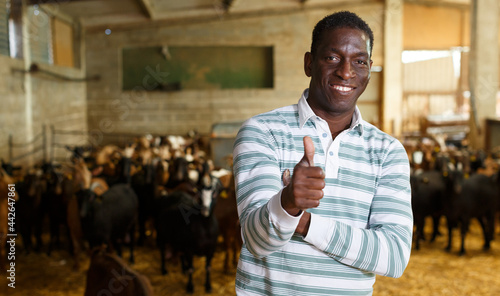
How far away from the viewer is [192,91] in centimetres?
1366

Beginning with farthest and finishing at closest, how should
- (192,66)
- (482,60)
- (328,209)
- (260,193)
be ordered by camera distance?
(192,66) < (482,60) < (328,209) < (260,193)

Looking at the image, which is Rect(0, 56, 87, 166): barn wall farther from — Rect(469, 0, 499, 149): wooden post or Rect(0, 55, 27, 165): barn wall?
Rect(469, 0, 499, 149): wooden post

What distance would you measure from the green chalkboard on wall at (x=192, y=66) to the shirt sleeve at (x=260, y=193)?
12.5m

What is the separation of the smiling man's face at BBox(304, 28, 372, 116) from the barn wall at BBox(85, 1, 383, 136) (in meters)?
12.2

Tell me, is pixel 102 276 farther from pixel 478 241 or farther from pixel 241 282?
pixel 478 241

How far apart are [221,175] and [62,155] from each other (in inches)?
257

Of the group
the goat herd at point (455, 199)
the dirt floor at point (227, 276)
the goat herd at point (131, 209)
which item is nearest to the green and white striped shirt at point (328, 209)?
the goat herd at point (131, 209)

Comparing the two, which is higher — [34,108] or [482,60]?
[482,60]

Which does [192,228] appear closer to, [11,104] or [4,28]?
[11,104]

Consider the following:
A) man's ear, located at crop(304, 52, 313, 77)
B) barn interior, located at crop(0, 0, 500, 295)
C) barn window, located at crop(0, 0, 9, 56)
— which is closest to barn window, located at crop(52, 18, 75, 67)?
barn interior, located at crop(0, 0, 500, 295)

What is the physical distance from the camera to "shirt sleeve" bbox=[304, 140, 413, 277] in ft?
3.94

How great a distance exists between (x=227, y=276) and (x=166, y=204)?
3.98ft

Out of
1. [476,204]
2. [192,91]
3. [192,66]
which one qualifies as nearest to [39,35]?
[192,66]

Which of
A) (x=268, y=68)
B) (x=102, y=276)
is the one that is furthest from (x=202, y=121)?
(x=102, y=276)
